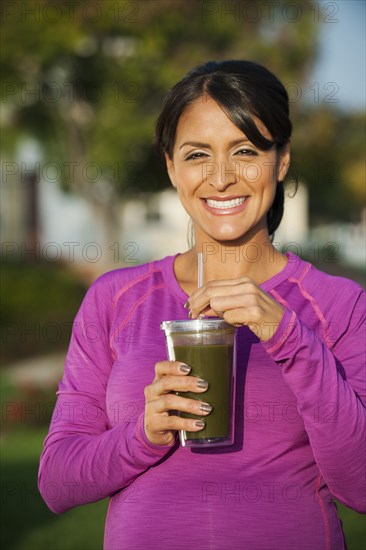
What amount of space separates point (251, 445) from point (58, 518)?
17.6ft

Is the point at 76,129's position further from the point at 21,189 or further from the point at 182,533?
the point at 182,533

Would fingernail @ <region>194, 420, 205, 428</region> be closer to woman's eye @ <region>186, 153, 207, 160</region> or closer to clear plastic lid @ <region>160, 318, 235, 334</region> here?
clear plastic lid @ <region>160, 318, 235, 334</region>

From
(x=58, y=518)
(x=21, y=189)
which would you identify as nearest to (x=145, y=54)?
(x=21, y=189)

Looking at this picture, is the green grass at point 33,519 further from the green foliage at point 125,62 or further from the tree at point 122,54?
the tree at point 122,54

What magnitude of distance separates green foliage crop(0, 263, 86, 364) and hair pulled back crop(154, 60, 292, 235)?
15.6 m

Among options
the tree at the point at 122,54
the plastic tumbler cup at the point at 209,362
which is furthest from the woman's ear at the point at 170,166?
the tree at the point at 122,54

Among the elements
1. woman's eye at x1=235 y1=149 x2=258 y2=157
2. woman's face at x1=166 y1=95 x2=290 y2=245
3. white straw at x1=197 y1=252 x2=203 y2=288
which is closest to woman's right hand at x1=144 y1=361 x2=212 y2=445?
white straw at x1=197 y1=252 x2=203 y2=288

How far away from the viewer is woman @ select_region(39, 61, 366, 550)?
2.63 m

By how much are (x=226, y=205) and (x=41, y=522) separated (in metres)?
5.22

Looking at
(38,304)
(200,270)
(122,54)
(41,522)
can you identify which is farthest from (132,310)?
(122,54)

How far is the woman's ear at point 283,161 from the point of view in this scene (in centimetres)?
321

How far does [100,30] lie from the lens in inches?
870

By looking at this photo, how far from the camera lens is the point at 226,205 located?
3.09 m

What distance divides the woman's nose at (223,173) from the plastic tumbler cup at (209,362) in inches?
21.0
